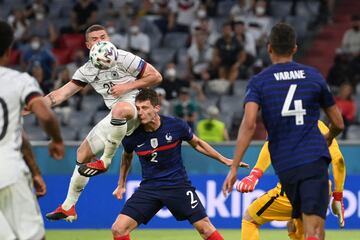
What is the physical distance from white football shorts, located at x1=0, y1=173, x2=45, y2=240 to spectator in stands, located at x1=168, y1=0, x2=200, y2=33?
49.9 ft

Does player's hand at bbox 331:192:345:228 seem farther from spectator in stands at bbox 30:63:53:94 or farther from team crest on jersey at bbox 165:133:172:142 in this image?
spectator in stands at bbox 30:63:53:94

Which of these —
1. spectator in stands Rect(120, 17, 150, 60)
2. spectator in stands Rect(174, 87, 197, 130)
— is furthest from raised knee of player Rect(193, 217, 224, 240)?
spectator in stands Rect(120, 17, 150, 60)

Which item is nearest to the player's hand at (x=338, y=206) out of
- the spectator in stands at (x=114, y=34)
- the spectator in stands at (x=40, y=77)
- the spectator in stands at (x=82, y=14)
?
the spectator in stands at (x=40, y=77)

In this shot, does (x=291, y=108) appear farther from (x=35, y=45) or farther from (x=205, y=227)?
→ (x=35, y=45)

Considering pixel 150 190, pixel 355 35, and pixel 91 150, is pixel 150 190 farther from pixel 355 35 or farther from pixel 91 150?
pixel 355 35

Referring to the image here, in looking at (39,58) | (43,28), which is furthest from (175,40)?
(43,28)

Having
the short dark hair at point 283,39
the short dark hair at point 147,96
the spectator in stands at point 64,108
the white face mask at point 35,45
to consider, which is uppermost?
the short dark hair at point 283,39

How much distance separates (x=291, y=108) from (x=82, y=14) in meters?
15.3

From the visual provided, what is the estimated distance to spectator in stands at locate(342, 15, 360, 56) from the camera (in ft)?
68.9

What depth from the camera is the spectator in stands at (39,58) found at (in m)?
21.7

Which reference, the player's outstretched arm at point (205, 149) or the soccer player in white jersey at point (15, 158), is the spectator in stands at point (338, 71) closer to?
the player's outstretched arm at point (205, 149)

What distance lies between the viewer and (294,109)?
8.60 meters

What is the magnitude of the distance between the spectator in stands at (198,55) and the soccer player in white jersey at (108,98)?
9.61 m

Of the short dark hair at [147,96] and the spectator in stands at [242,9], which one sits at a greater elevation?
the short dark hair at [147,96]
